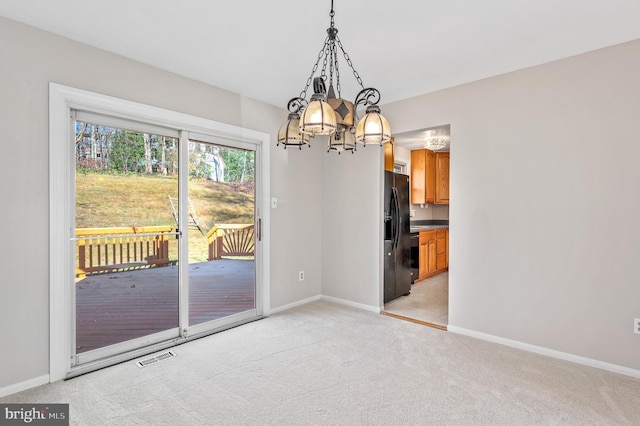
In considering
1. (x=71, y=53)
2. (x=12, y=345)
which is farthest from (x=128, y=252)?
(x=71, y=53)

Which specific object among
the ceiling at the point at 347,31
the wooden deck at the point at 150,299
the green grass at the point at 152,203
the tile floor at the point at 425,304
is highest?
the ceiling at the point at 347,31

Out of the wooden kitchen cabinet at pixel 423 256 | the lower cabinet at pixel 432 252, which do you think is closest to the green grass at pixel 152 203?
the wooden kitchen cabinet at pixel 423 256

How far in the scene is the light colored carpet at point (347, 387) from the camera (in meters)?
1.95

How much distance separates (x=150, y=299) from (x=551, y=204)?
372cm

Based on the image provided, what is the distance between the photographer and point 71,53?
2.45 m

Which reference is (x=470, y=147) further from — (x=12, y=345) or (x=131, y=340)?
(x=12, y=345)

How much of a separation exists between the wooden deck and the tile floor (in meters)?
1.85

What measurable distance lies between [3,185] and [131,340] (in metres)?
1.54

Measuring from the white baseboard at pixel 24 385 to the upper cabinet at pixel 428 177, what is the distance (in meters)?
5.67

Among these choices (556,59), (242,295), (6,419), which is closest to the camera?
(6,419)

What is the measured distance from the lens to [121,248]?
2807 mm

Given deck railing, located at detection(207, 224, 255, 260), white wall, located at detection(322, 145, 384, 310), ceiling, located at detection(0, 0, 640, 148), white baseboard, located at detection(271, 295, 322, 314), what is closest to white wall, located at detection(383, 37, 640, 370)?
ceiling, located at detection(0, 0, 640, 148)

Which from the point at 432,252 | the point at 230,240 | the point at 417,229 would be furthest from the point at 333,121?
the point at 432,252

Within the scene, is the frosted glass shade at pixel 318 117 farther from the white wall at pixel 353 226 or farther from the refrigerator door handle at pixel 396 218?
the refrigerator door handle at pixel 396 218
